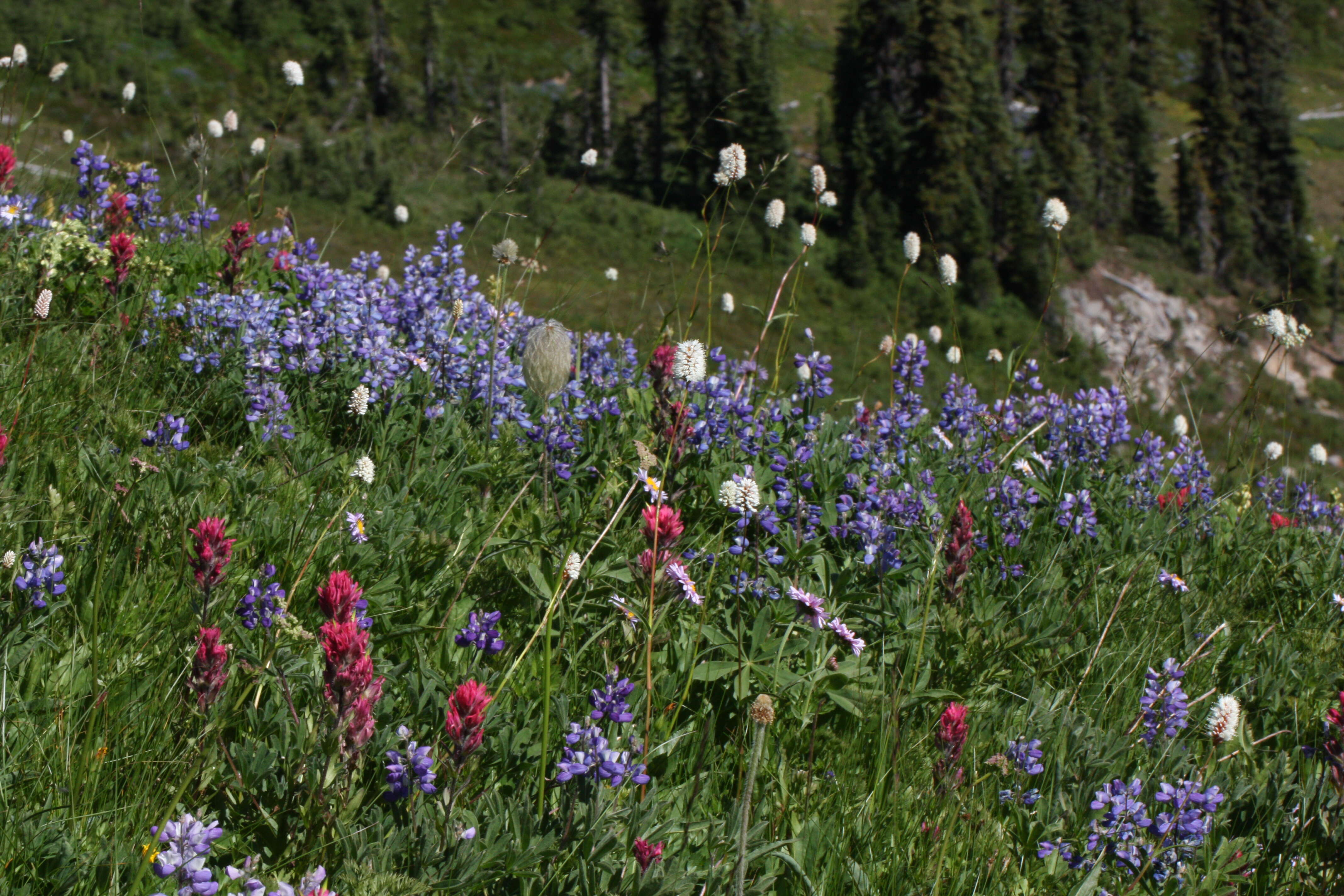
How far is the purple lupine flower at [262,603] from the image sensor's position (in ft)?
6.59

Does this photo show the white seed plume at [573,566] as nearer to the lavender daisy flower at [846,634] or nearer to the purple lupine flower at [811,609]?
the purple lupine flower at [811,609]

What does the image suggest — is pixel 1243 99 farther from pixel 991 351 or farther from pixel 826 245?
pixel 991 351

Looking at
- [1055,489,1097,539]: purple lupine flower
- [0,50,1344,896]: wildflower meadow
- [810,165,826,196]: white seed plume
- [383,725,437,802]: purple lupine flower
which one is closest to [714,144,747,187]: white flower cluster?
[0,50,1344,896]: wildflower meadow

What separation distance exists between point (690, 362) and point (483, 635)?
0.95 m

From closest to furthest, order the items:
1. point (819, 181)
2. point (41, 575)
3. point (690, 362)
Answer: point (41, 575) < point (690, 362) < point (819, 181)

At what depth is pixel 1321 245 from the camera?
7112cm

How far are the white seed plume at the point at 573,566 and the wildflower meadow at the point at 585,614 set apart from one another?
0.02 meters

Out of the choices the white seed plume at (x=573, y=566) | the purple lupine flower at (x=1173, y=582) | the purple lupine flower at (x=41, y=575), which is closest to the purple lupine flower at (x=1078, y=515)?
the purple lupine flower at (x=1173, y=582)

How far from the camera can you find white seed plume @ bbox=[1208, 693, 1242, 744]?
2055mm

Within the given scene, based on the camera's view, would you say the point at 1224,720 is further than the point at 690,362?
No

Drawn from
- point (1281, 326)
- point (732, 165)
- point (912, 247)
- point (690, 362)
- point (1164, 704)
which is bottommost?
point (1164, 704)

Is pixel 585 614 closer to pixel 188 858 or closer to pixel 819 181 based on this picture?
pixel 188 858

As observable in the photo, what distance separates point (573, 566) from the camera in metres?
2.09

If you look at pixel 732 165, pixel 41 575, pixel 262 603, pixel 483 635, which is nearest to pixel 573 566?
pixel 483 635
